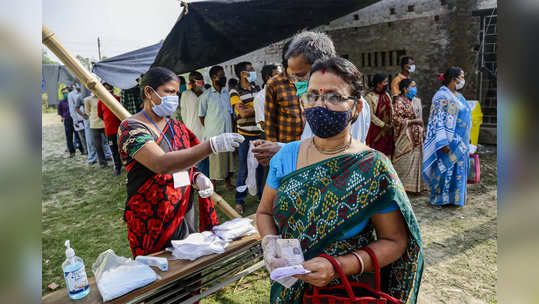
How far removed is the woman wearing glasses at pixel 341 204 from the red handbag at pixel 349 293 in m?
0.03

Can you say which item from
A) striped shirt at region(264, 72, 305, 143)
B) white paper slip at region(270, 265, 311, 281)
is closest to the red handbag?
white paper slip at region(270, 265, 311, 281)

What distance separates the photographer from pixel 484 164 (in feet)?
22.2

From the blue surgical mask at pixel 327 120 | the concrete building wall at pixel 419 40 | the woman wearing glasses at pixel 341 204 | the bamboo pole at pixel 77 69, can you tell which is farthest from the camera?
the concrete building wall at pixel 419 40

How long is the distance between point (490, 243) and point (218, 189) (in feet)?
14.1

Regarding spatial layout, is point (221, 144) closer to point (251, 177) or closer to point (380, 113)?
point (251, 177)

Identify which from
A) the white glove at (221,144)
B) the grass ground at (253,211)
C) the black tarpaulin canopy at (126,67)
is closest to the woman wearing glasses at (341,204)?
the white glove at (221,144)

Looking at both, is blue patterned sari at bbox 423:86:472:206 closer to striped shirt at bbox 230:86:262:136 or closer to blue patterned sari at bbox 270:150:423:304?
striped shirt at bbox 230:86:262:136

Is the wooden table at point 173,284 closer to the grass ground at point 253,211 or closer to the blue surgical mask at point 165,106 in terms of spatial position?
the grass ground at point 253,211

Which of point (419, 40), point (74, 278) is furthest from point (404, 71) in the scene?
point (74, 278)

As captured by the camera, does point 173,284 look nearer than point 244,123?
Yes

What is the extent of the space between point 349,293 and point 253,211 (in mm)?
3784

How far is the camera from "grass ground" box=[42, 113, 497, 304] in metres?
3.02

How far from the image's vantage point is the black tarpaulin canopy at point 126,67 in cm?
527

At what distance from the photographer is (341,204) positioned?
51.2 inches
